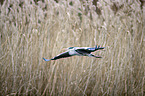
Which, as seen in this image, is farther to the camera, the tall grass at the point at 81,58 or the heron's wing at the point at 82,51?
the tall grass at the point at 81,58

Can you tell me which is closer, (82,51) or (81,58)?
(82,51)

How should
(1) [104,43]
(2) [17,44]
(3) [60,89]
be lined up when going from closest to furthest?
(1) [104,43] → (3) [60,89] → (2) [17,44]

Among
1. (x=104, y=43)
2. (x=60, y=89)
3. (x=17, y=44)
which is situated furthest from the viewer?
(x=17, y=44)

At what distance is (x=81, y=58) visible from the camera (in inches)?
41.3

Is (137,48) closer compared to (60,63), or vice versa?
(60,63)

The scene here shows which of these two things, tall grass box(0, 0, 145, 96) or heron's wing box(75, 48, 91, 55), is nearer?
heron's wing box(75, 48, 91, 55)

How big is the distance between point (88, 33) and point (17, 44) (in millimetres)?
612

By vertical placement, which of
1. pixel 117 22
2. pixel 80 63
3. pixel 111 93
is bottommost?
pixel 111 93

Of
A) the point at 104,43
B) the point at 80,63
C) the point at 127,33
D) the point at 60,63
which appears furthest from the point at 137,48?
the point at 60,63

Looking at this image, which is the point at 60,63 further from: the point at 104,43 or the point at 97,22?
the point at 97,22

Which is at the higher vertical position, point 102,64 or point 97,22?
point 97,22

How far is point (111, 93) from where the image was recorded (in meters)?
1.18

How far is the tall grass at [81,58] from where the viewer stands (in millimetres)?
1037

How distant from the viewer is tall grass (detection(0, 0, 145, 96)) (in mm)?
1037
